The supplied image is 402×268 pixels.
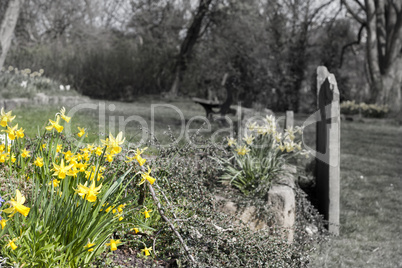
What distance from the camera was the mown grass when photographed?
3657mm

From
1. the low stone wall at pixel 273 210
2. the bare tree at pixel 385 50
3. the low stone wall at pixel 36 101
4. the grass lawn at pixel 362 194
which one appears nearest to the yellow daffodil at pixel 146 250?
the grass lawn at pixel 362 194

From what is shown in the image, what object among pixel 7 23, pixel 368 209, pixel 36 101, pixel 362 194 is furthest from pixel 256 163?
pixel 7 23

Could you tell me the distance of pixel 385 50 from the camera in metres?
15.5

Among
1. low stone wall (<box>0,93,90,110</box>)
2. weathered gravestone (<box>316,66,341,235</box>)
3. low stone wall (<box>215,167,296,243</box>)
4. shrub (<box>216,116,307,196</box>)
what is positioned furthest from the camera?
low stone wall (<box>0,93,90,110</box>)

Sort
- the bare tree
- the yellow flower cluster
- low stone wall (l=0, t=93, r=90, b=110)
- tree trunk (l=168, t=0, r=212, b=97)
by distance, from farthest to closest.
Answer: tree trunk (l=168, t=0, r=212, b=97)
the bare tree
low stone wall (l=0, t=93, r=90, b=110)
the yellow flower cluster

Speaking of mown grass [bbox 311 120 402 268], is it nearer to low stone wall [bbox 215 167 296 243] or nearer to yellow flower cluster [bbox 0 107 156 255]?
low stone wall [bbox 215 167 296 243]

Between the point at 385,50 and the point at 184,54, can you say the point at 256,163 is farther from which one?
the point at 184,54

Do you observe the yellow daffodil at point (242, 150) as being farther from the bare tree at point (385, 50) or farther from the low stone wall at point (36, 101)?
the bare tree at point (385, 50)

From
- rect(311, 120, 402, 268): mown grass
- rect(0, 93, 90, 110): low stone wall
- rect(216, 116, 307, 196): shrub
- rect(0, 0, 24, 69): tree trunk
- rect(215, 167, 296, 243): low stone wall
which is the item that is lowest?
rect(311, 120, 402, 268): mown grass

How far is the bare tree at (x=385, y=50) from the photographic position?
1500 centimetres

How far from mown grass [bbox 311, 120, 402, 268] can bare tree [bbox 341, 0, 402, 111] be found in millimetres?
6545

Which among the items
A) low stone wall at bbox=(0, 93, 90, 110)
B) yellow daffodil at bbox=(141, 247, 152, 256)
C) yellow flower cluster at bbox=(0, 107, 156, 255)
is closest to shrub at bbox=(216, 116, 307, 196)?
yellow daffodil at bbox=(141, 247, 152, 256)

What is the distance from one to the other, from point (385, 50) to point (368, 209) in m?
12.2

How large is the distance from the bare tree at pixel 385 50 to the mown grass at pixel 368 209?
6545mm
